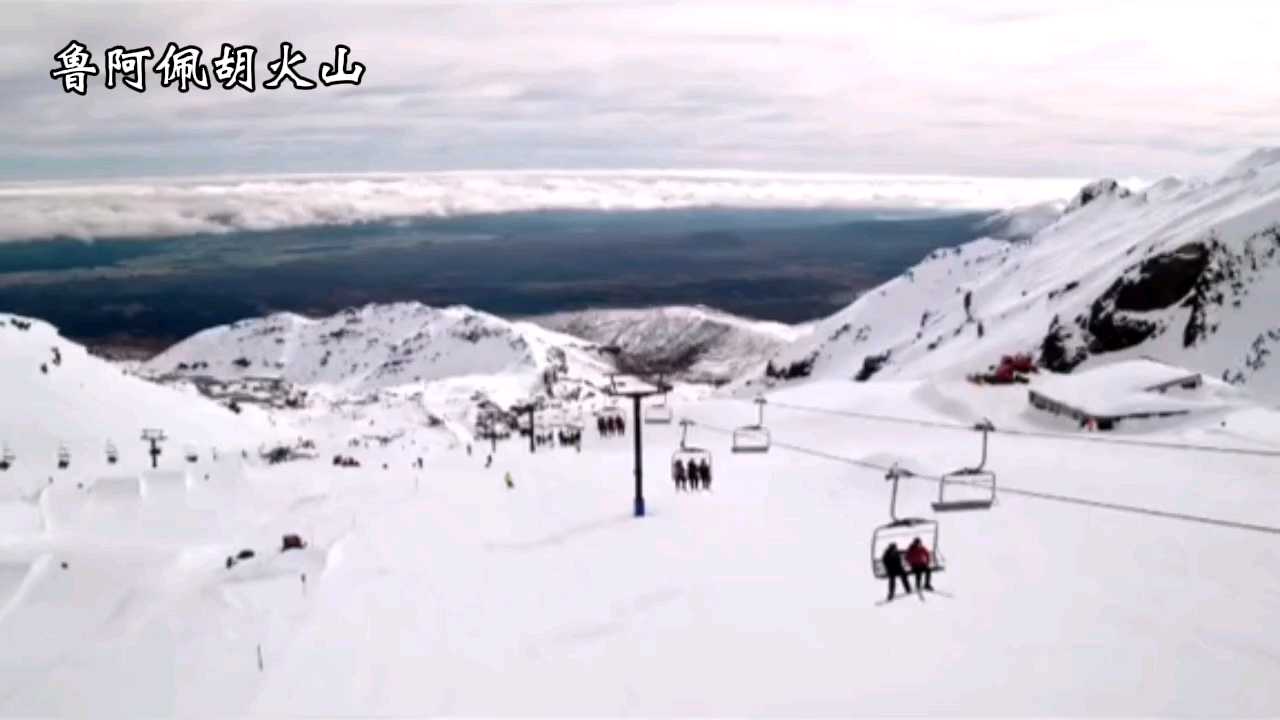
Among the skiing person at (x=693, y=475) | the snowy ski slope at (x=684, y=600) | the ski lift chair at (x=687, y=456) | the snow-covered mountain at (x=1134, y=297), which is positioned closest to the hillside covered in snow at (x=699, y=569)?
the snowy ski slope at (x=684, y=600)

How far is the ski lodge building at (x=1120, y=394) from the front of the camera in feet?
161

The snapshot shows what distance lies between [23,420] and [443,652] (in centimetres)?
6909

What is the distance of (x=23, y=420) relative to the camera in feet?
258

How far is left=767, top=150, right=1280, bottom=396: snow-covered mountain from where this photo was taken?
78.6 metres

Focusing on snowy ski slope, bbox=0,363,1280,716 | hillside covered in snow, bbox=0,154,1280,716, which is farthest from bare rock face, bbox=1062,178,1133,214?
snowy ski slope, bbox=0,363,1280,716

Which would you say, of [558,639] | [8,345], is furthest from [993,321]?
[558,639]

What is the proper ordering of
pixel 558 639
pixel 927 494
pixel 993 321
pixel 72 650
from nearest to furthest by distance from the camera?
pixel 558 639 < pixel 72 650 < pixel 927 494 < pixel 993 321

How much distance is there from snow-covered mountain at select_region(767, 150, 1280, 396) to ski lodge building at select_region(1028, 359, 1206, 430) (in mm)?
20482

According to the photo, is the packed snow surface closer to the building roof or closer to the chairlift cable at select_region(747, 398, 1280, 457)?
the chairlift cable at select_region(747, 398, 1280, 457)

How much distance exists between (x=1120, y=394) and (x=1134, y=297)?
1578 inches

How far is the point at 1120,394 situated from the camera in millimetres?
51219

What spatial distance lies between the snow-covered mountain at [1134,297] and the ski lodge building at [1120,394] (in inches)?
806

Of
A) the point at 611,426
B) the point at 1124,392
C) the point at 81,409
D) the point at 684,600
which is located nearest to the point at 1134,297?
the point at 1124,392

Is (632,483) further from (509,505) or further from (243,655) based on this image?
(243,655)
